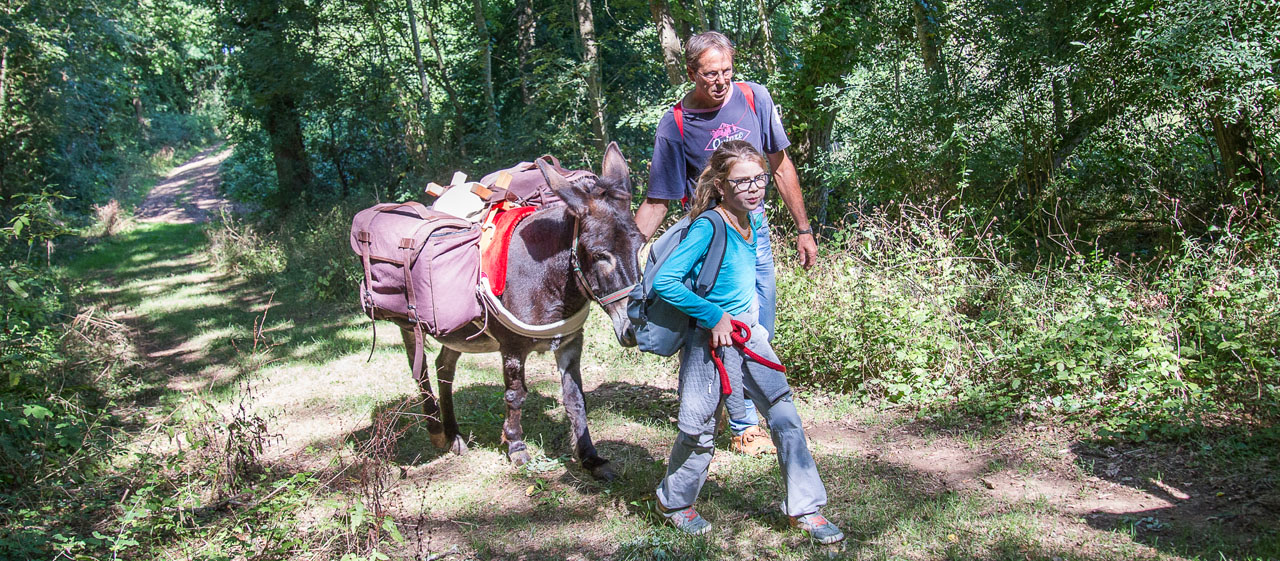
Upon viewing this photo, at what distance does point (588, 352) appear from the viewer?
718 cm

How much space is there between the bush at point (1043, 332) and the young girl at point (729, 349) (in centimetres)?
211

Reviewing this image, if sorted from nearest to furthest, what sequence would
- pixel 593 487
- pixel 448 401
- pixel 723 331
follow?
pixel 723 331 → pixel 593 487 → pixel 448 401

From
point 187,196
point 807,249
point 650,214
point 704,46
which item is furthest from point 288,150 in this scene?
point 807,249

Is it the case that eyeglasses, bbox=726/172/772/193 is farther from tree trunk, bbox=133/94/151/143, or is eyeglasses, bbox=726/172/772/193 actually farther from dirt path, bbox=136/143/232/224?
tree trunk, bbox=133/94/151/143

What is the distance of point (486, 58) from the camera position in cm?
1355

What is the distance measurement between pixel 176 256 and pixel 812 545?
57.1 ft

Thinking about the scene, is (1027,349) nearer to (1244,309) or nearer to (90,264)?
(1244,309)

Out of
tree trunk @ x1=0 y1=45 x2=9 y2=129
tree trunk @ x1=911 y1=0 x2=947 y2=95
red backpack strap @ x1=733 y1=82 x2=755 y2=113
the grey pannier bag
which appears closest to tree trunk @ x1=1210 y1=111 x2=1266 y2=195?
tree trunk @ x1=911 y1=0 x2=947 y2=95

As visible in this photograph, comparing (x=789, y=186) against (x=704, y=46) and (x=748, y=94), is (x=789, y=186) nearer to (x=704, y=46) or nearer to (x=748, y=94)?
(x=748, y=94)

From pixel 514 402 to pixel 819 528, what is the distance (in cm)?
195

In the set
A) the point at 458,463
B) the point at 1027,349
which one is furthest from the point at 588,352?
the point at 1027,349

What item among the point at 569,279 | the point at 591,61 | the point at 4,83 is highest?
the point at 4,83

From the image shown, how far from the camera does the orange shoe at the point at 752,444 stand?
4496mm

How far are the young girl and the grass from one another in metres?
0.30
